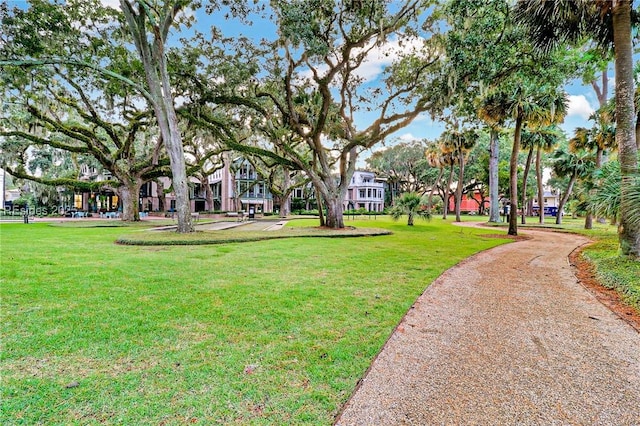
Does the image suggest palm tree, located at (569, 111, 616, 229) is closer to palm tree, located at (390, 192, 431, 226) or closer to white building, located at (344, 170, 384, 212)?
palm tree, located at (390, 192, 431, 226)

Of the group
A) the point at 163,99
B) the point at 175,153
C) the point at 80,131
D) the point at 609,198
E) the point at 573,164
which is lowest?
the point at 609,198

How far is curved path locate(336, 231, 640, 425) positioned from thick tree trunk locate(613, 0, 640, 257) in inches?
118

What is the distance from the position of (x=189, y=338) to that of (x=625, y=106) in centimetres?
935

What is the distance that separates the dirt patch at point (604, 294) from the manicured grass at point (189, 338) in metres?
2.50

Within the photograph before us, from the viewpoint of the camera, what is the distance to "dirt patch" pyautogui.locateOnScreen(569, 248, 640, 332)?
158 inches

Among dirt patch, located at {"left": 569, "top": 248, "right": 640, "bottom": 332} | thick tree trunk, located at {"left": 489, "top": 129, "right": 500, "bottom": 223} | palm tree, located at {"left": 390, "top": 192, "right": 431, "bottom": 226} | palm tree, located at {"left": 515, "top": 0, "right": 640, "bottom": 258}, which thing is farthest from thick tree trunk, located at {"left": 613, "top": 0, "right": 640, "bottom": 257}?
thick tree trunk, located at {"left": 489, "top": 129, "right": 500, "bottom": 223}

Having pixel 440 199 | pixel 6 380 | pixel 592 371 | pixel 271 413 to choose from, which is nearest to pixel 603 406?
pixel 592 371

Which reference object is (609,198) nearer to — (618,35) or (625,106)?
(625,106)

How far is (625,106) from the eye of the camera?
22.0 ft

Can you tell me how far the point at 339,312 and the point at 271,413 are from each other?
199 cm

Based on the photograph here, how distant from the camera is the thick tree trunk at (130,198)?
66.4 ft

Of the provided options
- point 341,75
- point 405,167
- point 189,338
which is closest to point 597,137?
point 341,75

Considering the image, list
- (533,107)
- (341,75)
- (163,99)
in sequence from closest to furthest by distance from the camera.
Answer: (163,99), (533,107), (341,75)

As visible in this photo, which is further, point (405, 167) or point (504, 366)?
point (405, 167)
